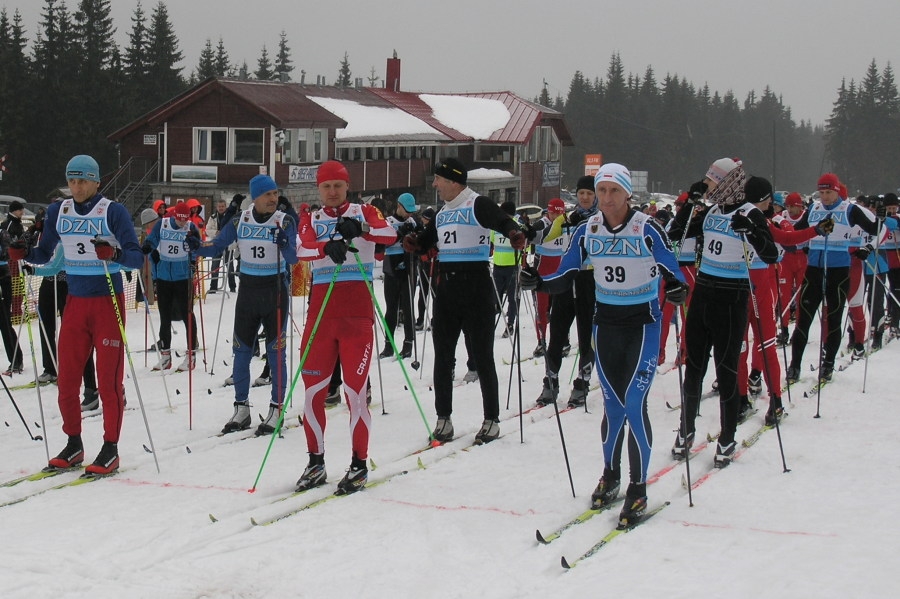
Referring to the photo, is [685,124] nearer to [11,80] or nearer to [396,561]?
[11,80]

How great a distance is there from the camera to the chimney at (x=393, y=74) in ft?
176

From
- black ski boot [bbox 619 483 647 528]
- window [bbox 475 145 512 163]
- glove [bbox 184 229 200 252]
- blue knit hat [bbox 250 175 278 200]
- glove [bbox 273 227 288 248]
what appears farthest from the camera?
window [bbox 475 145 512 163]

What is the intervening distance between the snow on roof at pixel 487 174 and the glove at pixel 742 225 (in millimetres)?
41458

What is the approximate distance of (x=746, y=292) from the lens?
660 cm

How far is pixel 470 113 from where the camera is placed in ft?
180

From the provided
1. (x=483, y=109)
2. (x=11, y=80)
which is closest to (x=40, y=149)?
(x=11, y=80)

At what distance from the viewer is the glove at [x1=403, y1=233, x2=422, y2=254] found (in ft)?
23.5

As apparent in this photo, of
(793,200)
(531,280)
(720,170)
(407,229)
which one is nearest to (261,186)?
(407,229)

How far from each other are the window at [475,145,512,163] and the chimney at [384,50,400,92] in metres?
6.18

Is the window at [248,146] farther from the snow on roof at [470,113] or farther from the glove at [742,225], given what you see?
the glove at [742,225]

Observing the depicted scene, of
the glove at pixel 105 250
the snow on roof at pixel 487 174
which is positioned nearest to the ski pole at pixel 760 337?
the glove at pixel 105 250

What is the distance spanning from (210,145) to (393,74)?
746 inches

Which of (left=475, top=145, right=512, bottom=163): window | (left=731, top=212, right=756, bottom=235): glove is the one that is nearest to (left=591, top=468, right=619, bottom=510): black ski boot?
(left=731, top=212, right=756, bottom=235): glove

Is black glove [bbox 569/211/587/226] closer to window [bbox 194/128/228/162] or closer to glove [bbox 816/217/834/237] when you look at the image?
glove [bbox 816/217/834/237]
